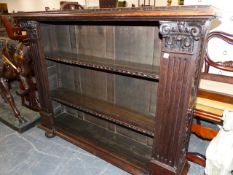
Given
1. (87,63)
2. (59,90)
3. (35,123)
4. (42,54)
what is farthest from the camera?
(35,123)

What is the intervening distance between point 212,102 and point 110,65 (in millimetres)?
992

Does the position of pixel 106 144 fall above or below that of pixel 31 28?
below

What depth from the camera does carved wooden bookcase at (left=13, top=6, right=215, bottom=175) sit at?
1152 millimetres

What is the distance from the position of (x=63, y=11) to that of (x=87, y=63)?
0.47m

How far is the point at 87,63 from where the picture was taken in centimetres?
171

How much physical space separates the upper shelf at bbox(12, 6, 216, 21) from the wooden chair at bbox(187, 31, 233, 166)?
93 centimetres

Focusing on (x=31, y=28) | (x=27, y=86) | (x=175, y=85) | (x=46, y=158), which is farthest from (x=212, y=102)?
(x=27, y=86)

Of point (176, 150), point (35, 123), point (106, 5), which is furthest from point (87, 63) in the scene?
point (35, 123)

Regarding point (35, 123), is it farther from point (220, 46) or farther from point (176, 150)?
point (220, 46)

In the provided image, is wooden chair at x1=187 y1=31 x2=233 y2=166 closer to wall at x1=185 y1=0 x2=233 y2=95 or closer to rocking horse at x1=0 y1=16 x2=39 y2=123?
wall at x1=185 y1=0 x2=233 y2=95

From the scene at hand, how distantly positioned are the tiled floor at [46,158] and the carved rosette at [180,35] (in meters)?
1.26

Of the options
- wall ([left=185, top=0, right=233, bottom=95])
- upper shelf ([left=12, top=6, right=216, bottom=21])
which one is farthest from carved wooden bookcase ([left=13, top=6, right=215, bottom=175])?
wall ([left=185, top=0, right=233, bottom=95])

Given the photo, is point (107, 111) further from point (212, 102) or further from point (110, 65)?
point (212, 102)

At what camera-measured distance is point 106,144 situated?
199 centimetres
